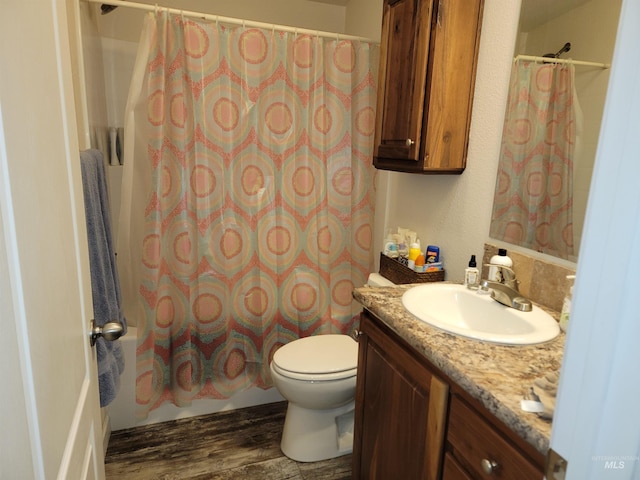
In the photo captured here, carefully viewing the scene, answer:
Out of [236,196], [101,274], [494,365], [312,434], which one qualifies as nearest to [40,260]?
[101,274]

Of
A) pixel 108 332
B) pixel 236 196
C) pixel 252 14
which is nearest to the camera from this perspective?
pixel 108 332

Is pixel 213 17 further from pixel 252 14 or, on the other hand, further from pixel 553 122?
pixel 553 122

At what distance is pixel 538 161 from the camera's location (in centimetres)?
133

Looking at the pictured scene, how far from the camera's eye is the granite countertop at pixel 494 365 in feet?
2.34

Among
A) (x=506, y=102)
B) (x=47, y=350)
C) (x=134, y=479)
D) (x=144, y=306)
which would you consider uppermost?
(x=506, y=102)

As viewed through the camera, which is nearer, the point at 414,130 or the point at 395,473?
the point at 395,473

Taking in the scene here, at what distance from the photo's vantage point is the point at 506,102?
1.42 m

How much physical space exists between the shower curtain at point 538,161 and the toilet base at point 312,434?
1.11m

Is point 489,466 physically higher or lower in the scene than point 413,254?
lower

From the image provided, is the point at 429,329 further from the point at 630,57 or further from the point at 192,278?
the point at 192,278

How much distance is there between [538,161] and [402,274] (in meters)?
0.69

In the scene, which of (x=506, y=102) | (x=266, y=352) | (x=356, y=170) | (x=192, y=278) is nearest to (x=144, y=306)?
(x=192, y=278)

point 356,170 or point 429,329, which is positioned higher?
point 356,170

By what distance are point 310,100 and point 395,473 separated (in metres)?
1.66
